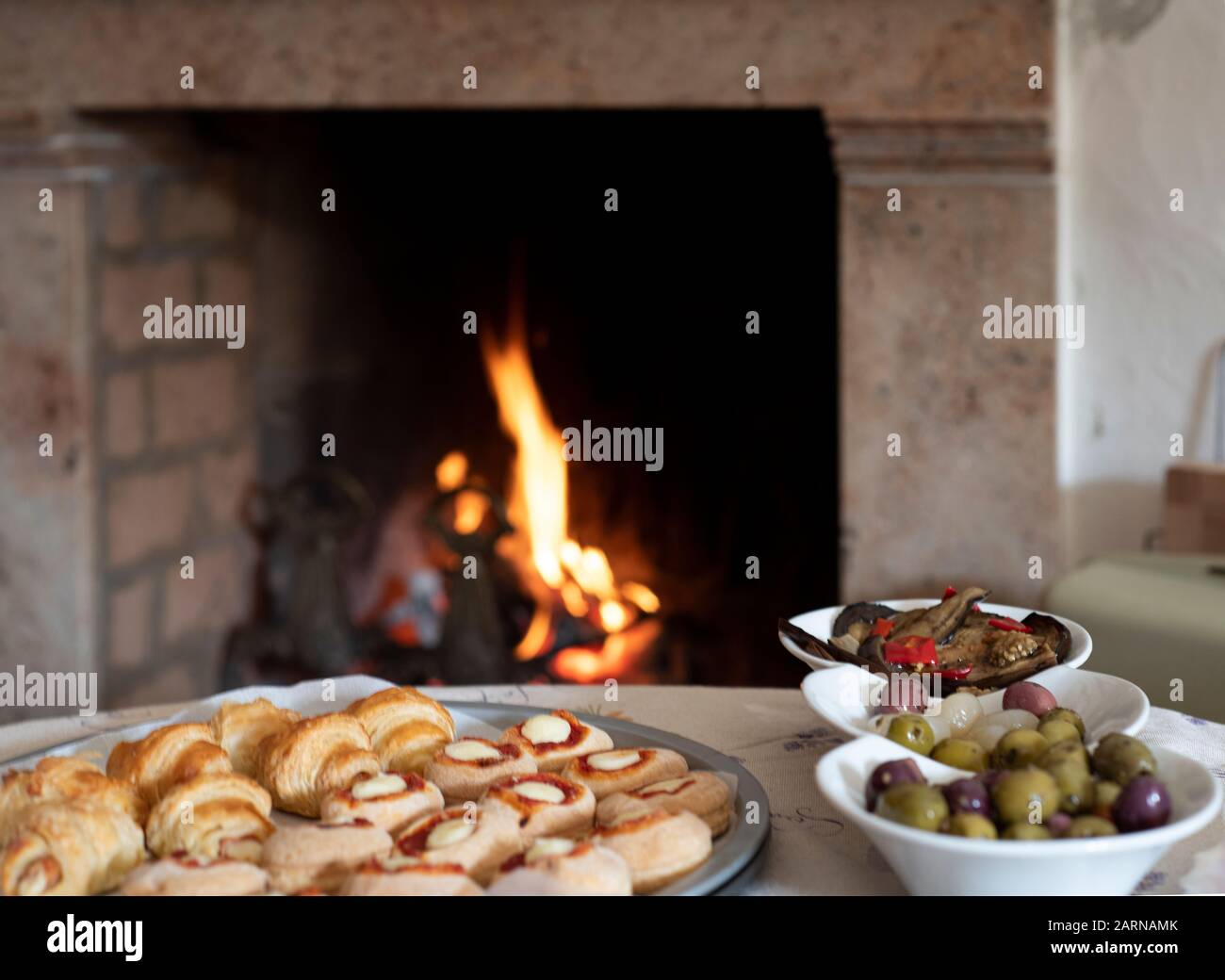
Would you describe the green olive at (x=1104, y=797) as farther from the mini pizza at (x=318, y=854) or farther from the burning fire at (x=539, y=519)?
the burning fire at (x=539, y=519)

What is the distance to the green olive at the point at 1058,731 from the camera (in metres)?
0.77

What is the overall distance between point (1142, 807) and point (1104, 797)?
0.03 meters

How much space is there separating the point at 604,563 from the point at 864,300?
0.73 m

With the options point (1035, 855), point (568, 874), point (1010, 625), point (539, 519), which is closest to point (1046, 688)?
point (1010, 625)

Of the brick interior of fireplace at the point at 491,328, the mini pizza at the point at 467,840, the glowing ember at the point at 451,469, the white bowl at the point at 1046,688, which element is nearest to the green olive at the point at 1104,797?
the white bowl at the point at 1046,688

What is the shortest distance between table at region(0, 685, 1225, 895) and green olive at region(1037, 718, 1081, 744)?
9 centimetres

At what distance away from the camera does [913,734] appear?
2.60 feet

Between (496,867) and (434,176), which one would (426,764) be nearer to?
(496,867)

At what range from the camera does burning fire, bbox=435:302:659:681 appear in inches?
96.0

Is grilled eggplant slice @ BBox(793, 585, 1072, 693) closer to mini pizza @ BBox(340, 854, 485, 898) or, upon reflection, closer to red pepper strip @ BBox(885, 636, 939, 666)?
red pepper strip @ BBox(885, 636, 939, 666)

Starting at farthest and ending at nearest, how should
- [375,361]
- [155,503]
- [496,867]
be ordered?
[375,361]
[155,503]
[496,867]

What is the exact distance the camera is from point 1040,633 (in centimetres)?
100

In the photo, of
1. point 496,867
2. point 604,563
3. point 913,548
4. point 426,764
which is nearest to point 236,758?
point 426,764

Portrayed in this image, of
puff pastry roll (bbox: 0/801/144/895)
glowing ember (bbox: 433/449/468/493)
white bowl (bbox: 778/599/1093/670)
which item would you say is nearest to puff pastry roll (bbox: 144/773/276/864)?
puff pastry roll (bbox: 0/801/144/895)
